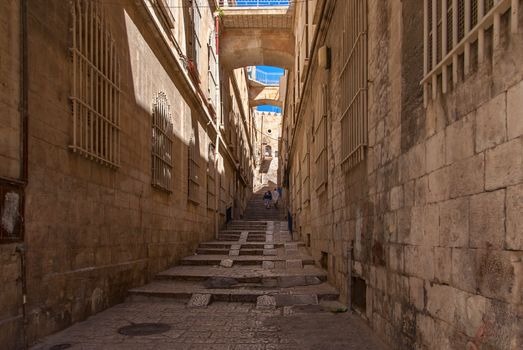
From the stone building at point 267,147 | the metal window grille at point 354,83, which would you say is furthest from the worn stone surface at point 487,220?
the stone building at point 267,147

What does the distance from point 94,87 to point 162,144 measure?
342 cm

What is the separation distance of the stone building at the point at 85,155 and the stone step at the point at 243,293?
352 millimetres

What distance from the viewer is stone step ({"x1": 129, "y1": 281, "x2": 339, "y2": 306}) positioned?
286 inches

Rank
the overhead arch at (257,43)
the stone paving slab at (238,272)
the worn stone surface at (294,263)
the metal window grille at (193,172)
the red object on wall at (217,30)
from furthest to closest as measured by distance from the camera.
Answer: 1. the overhead arch at (257,43)
2. the red object on wall at (217,30)
3. the metal window grille at (193,172)
4. the worn stone surface at (294,263)
5. the stone paving slab at (238,272)

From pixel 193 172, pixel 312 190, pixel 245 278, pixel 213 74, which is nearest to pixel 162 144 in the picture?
pixel 193 172

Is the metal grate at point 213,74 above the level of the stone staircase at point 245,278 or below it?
above

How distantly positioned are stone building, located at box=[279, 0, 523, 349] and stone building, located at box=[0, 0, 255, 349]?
345 centimetres

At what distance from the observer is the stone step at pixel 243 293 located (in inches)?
286

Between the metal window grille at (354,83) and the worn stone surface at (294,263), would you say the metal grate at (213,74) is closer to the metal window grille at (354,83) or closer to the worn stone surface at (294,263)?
the worn stone surface at (294,263)

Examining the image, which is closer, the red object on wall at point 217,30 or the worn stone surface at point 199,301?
the worn stone surface at point 199,301

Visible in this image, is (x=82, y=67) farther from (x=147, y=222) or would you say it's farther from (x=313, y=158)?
(x=313, y=158)

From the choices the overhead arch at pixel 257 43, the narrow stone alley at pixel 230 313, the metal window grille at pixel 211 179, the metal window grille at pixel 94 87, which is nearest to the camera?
the narrow stone alley at pixel 230 313

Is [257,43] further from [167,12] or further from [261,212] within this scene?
[261,212]

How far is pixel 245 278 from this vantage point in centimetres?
853
